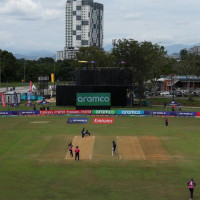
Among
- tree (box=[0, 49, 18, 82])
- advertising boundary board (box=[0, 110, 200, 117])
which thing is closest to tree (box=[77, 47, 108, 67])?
tree (box=[0, 49, 18, 82])

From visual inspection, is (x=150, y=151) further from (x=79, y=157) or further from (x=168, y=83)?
(x=168, y=83)

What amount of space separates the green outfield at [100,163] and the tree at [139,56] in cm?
3512

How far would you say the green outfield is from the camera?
2648 cm

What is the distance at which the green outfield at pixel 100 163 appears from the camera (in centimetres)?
2648

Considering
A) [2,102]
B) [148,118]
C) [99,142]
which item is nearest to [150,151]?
[99,142]

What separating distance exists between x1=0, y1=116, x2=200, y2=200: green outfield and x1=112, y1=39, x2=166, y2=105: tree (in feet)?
115

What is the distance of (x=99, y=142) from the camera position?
1758 inches

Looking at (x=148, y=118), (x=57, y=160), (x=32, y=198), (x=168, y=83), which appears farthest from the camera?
(x=168, y=83)

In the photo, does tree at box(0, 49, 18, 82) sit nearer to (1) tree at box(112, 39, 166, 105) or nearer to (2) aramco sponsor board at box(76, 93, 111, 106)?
(1) tree at box(112, 39, 166, 105)

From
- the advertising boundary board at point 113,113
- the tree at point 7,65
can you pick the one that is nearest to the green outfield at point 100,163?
the advertising boundary board at point 113,113

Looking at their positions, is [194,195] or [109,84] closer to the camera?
[194,195]

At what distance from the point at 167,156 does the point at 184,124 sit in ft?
80.4

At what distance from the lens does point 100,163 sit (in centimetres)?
3453

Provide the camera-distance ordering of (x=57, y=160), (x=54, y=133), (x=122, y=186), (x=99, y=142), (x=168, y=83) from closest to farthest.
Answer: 1. (x=122, y=186)
2. (x=57, y=160)
3. (x=99, y=142)
4. (x=54, y=133)
5. (x=168, y=83)
